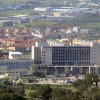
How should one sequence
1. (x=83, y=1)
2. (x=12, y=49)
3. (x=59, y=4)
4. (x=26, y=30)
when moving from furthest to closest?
(x=83, y=1) → (x=59, y=4) → (x=26, y=30) → (x=12, y=49)

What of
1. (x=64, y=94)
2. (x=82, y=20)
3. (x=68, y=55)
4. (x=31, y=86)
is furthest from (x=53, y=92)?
(x=82, y=20)

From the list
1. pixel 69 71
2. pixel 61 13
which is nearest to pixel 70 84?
pixel 69 71

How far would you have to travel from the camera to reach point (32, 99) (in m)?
26.0

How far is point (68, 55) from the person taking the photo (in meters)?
40.1

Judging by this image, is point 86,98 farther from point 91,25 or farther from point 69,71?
point 91,25

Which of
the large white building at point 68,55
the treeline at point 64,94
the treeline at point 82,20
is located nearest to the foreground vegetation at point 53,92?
the treeline at point 64,94

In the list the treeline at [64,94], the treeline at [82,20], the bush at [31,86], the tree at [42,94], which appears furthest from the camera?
the treeline at [82,20]

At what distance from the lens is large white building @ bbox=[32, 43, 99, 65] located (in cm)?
3969

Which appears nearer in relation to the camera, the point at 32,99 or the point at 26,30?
the point at 32,99

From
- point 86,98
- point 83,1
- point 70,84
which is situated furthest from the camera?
point 83,1

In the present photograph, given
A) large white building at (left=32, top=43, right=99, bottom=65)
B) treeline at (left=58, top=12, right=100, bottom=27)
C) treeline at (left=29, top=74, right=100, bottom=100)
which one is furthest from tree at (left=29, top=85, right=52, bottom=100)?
treeline at (left=58, top=12, right=100, bottom=27)

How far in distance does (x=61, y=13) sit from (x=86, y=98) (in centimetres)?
7723

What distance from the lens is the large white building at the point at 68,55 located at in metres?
39.7

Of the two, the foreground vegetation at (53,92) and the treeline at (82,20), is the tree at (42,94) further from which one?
the treeline at (82,20)
